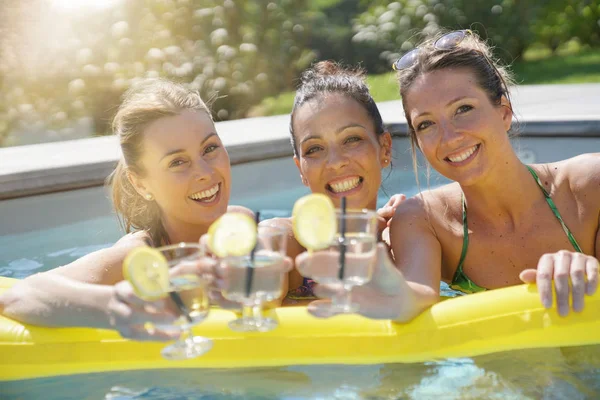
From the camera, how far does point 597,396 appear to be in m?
2.76

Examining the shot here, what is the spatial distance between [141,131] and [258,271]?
5.42 feet

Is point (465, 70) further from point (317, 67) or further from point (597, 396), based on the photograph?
point (597, 396)

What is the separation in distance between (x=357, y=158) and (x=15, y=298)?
1.58 meters

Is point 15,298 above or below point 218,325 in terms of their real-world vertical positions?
above

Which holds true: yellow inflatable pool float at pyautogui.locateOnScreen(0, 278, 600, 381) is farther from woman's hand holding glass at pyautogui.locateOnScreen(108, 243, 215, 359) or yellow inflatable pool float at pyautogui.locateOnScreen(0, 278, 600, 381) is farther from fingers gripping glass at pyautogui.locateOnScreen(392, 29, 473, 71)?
fingers gripping glass at pyautogui.locateOnScreen(392, 29, 473, 71)

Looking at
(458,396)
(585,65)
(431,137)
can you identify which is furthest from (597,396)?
(585,65)

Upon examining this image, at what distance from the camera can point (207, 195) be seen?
3.64m

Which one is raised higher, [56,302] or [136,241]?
[136,241]

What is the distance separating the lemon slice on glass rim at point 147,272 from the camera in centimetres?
213

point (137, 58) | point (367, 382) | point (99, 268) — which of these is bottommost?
point (367, 382)

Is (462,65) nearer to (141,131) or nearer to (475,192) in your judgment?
(475,192)

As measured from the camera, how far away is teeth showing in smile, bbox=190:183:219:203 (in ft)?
11.9

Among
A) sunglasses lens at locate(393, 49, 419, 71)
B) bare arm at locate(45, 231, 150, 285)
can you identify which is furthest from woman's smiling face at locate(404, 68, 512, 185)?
bare arm at locate(45, 231, 150, 285)

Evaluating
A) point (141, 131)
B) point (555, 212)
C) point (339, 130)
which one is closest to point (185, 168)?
point (141, 131)
